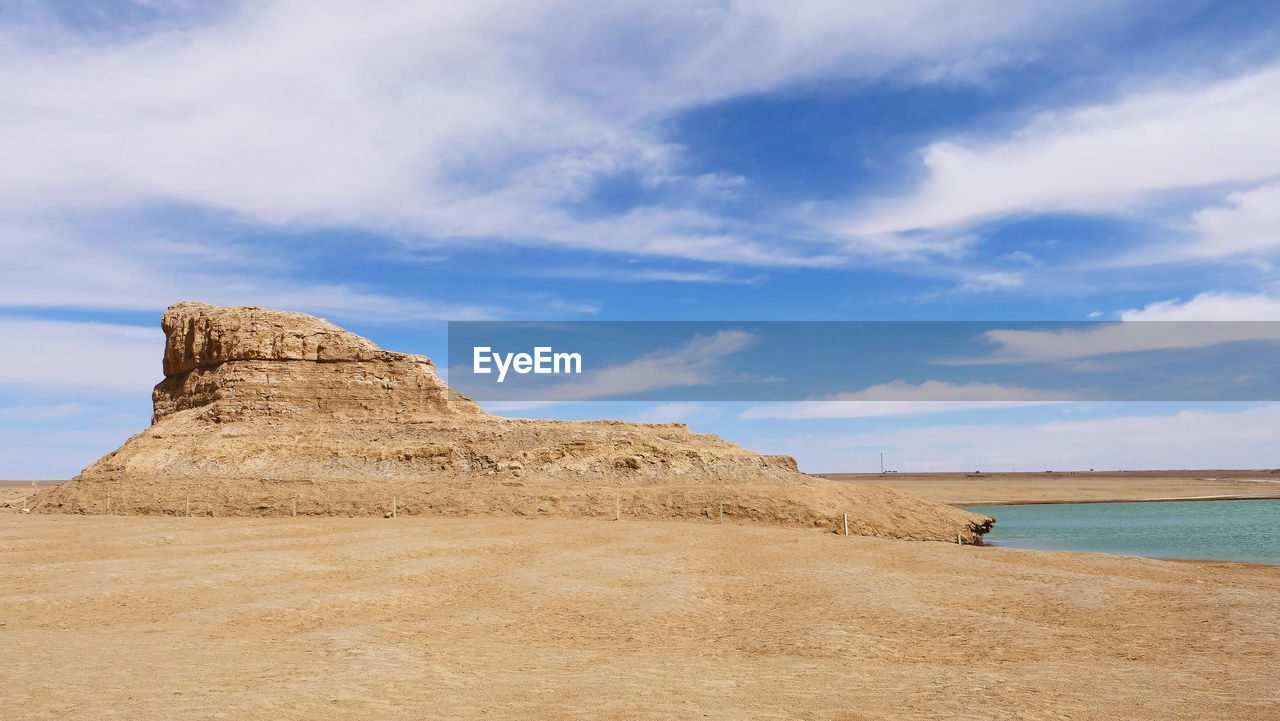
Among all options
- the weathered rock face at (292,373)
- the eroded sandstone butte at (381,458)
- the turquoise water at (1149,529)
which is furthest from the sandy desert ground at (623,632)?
the weathered rock face at (292,373)

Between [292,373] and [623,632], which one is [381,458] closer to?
[292,373]

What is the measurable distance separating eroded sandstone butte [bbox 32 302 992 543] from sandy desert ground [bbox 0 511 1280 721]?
10029 millimetres

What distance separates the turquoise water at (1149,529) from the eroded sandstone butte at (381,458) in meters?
4.58

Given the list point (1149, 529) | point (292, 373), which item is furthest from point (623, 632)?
point (1149, 529)

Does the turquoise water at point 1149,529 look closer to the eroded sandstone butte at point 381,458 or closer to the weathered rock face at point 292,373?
the eroded sandstone butte at point 381,458

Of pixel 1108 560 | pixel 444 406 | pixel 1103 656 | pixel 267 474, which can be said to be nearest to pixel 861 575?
pixel 1103 656

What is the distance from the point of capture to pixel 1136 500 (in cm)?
8156

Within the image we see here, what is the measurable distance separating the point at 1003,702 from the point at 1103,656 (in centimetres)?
428

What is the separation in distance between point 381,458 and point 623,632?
31426mm

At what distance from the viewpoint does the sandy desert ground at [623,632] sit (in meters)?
9.88

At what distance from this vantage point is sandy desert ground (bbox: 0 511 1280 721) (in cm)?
988

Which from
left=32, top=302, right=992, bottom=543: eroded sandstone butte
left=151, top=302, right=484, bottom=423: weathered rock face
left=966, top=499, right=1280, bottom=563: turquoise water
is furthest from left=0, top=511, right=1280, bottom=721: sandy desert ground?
left=151, top=302, right=484, bottom=423: weathered rock face

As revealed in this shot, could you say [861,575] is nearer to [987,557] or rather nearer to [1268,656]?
[987,557]

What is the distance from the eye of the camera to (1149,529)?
47.0 metres
